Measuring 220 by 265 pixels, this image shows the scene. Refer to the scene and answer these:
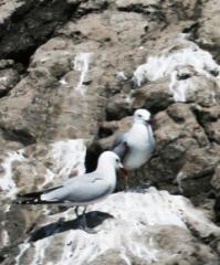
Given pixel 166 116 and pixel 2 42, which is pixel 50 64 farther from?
pixel 166 116

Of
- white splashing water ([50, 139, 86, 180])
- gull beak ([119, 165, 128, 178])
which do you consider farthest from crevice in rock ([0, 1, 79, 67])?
gull beak ([119, 165, 128, 178])

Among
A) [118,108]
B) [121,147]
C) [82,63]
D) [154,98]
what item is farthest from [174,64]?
[121,147]

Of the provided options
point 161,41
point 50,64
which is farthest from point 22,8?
point 161,41

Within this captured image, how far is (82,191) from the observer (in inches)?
412

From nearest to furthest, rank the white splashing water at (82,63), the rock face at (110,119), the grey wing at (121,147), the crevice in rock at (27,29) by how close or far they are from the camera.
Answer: the rock face at (110,119), the grey wing at (121,147), the white splashing water at (82,63), the crevice in rock at (27,29)

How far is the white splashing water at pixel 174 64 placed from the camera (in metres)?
13.5

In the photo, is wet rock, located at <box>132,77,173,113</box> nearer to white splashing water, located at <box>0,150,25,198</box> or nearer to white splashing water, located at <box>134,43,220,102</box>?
white splashing water, located at <box>134,43,220,102</box>

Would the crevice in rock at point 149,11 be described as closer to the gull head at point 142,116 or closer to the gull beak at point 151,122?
the gull beak at point 151,122

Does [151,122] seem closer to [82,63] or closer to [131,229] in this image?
[131,229]

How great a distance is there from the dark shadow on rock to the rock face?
0.8 inches

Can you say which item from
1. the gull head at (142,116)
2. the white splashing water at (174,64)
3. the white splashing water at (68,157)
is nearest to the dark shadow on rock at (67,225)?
the gull head at (142,116)

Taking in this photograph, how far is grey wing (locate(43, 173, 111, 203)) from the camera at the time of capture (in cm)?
1045

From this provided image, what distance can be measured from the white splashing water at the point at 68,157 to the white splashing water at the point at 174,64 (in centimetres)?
152

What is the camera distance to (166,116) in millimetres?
12477
